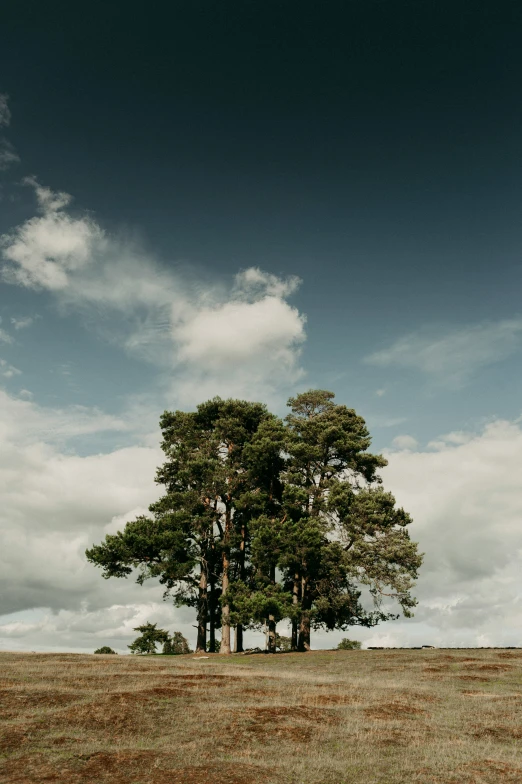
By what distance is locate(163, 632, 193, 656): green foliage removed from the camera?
50.2 meters

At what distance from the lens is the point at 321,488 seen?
50.6 m

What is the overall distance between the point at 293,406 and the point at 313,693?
117 feet

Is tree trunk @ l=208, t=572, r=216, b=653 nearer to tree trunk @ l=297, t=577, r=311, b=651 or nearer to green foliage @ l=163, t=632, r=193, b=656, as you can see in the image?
green foliage @ l=163, t=632, r=193, b=656

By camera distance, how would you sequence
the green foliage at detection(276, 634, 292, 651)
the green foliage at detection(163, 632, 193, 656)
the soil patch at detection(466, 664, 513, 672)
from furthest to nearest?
1. the green foliage at detection(163, 632, 193, 656)
2. the green foliage at detection(276, 634, 292, 651)
3. the soil patch at detection(466, 664, 513, 672)

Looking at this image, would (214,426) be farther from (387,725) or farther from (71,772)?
(71,772)

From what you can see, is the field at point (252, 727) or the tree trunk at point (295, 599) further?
the tree trunk at point (295, 599)

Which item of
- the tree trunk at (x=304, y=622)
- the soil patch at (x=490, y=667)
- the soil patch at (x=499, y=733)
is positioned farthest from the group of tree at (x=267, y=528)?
the soil patch at (x=499, y=733)

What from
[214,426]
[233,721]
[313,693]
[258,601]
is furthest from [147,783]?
[214,426]

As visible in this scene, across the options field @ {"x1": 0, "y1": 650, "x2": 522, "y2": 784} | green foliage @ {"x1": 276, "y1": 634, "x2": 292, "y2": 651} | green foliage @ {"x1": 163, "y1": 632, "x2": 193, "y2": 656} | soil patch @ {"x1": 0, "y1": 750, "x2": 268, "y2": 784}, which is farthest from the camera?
green foliage @ {"x1": 163, "y1": 632, "x2": 193, "y2": 656}

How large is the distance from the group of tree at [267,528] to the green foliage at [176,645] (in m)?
1.91

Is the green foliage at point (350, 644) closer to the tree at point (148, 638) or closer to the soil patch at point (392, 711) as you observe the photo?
the tree at point (148, 638)

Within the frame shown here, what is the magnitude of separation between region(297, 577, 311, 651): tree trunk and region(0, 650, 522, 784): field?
54.3 feet

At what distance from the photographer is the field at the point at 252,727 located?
13.6 metres

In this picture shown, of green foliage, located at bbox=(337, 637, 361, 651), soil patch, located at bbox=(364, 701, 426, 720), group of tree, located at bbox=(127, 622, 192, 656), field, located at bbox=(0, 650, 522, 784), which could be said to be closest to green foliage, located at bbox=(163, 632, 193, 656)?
group of tree, located at bbox=(127, 622, 192, 656)
